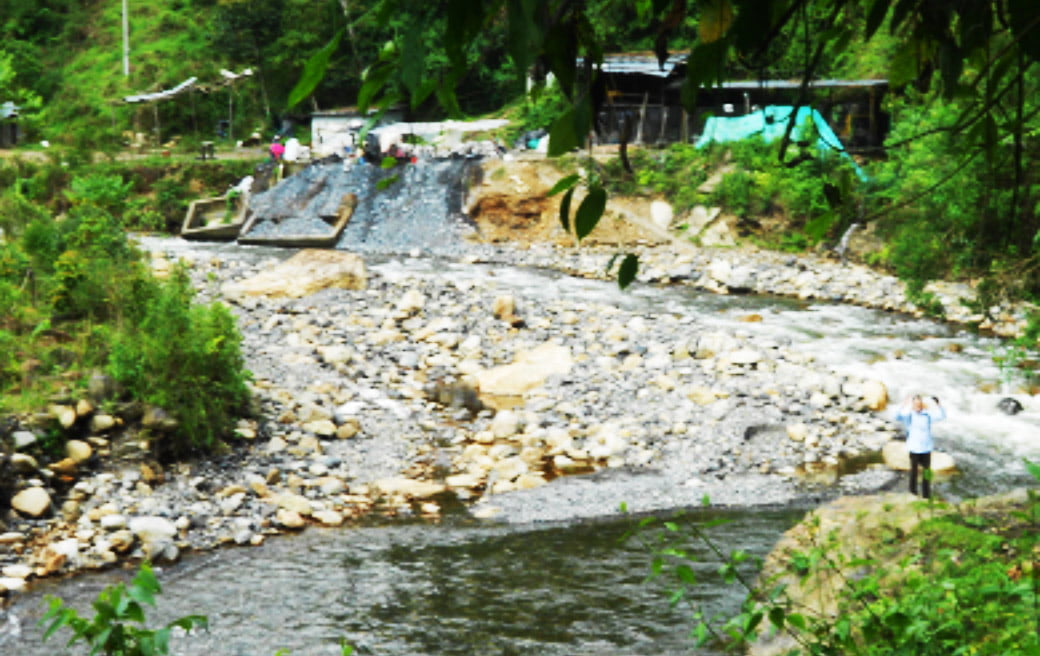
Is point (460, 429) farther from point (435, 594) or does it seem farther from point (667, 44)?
point (667, 44)

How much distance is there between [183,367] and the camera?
945 centimetres

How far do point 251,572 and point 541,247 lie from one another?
1734 centimetres

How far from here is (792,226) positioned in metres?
24.2

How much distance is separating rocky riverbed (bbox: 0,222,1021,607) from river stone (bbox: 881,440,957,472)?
0.21m

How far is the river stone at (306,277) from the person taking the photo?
16.3 m

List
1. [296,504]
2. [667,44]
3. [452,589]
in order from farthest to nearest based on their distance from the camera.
A: [296,504] < [452,589] < [667,44]

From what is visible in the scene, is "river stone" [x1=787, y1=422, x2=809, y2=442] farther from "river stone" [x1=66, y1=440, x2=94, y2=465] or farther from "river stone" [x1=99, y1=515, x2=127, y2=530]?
"river stone" [x1=66, y1=440, x2=94, y2=465]

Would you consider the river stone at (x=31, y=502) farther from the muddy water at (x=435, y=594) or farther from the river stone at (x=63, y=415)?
the muddy water at (x=435, y=594)

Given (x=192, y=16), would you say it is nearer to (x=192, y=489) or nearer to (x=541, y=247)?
(x=541, y=247)

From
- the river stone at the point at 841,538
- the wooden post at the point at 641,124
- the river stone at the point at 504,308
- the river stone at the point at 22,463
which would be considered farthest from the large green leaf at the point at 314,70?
the wooden post at the point at 641,124

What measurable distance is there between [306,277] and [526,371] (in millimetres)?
5419

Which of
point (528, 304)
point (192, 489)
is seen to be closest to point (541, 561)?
point (192, 489)

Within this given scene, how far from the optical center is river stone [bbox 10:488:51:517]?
26.3ft

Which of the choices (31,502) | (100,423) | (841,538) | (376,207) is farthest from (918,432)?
(376,207)
